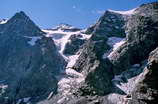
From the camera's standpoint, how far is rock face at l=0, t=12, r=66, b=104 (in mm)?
133750

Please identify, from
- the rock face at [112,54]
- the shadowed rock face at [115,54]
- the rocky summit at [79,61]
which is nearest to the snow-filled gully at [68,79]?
the rocky summit at [79,61]

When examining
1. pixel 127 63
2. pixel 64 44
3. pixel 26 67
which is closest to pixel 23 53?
pixel 26 67

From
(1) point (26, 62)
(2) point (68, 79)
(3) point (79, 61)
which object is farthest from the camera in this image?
(1) point (26, 62)

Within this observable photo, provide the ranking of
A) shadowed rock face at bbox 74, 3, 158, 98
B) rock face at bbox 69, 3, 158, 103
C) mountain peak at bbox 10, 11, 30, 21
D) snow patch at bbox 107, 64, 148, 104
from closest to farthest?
snow patch at bbox 107, 64, 148, 104, rock face at bbox 69, 3, 158, 103, shadowed rock face at bbox 74, 3, 158, 98, mountain peak at bbox 10, 11, 30, 21

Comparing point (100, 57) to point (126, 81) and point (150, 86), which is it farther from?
point (150, 86)

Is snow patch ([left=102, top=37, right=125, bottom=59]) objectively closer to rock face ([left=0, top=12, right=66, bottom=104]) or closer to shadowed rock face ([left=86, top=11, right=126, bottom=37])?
shadowed rock face ([left=86, top=11, right=126, bottom=37])

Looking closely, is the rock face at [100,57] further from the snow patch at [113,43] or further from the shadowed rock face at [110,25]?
the snow patch at [113,43]

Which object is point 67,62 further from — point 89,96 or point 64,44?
point 89,96

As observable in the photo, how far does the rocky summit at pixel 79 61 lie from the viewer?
11612 centimetres

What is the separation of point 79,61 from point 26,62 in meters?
24.1

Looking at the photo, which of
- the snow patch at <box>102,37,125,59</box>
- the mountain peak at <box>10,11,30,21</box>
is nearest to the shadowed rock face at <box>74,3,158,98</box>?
the snow patch at <box>102,37,125,59</box>

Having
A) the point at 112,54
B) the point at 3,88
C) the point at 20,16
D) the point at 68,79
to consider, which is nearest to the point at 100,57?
the point at 112,54

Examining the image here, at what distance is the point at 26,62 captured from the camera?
15200 centimetres

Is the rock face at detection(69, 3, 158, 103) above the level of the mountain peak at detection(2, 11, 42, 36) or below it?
below
